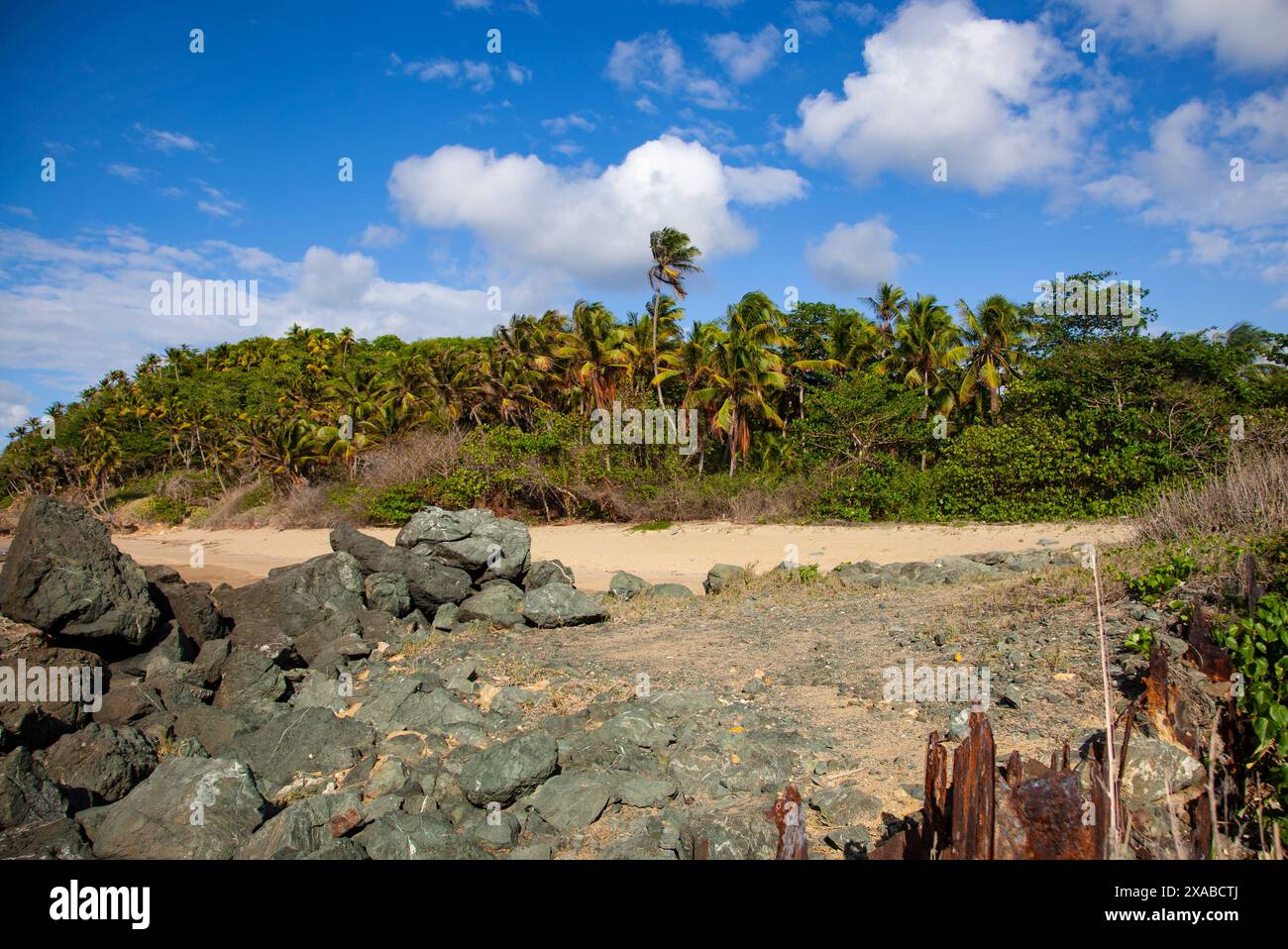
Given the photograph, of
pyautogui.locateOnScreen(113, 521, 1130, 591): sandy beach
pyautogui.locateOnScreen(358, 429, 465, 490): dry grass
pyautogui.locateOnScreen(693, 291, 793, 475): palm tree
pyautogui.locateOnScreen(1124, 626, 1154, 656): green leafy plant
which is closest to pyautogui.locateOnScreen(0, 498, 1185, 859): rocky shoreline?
pyautogui.locateOnScreen(1124, 626, 1154, 656): green leafy plant

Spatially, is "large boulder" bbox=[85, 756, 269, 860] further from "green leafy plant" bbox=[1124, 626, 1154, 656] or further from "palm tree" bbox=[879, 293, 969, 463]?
"palm tree" bbox=[879, 293, 969, 463]

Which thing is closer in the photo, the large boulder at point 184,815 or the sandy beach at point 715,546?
the large boulder at point 184,815

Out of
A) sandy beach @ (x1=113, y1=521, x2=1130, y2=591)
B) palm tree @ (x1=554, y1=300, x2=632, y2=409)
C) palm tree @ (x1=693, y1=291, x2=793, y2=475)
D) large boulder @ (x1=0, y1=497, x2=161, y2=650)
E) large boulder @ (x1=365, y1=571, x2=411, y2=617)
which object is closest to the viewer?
large boulder @ (x1=0, y1=497, x2=161, y2=650)

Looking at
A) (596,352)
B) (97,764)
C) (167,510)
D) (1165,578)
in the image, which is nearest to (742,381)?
(596,352)

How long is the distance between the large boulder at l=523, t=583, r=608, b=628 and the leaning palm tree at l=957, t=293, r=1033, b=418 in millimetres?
21439

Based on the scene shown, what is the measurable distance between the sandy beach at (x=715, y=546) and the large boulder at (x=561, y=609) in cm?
486

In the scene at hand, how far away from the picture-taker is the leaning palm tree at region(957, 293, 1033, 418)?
2919 centimetres

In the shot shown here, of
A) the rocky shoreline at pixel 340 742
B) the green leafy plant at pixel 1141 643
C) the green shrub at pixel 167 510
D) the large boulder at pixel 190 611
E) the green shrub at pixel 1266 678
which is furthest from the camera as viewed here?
the green shrub at pixel 167 510

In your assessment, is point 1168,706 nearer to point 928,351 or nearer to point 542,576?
point 542,576

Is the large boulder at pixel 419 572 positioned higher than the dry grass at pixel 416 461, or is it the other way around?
the dry grass at pixel 416 461

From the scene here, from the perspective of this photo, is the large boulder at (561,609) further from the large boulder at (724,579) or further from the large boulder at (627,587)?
the large boulder at (724,579)

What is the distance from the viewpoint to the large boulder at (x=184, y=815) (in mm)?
5383

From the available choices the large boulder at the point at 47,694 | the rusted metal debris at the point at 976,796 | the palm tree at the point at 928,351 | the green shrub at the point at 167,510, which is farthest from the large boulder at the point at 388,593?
the green shrub at the point at 167,510
